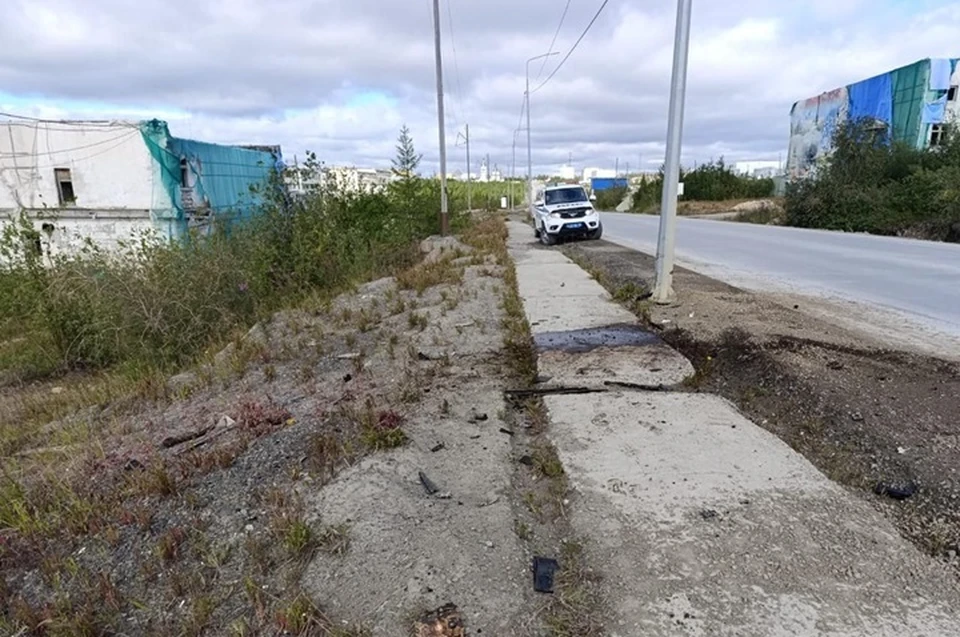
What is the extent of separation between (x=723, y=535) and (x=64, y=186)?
57.8 feet

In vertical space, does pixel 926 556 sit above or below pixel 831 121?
below

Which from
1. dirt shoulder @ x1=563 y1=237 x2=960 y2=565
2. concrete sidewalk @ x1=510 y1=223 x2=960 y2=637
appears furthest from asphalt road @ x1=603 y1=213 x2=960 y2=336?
concrete sidewalk @ x1=510 y1=223 x2=960 y2=637

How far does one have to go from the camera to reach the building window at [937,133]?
22.7 m

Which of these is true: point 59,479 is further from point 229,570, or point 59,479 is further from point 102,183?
point 102,183

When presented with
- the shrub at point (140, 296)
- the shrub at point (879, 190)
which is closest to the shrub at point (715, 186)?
the shrub at point (879, 190)

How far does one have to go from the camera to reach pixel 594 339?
557cm

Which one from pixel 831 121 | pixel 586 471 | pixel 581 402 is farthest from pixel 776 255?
pixel 831 121

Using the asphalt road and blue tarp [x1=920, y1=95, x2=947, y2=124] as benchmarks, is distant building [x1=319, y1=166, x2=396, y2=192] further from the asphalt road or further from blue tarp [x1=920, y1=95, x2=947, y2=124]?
blue tarp [x1=920, y1=95, x2=947, y2=124]

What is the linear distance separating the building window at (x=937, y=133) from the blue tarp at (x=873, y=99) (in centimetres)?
189

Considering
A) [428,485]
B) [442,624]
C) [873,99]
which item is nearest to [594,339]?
[428,485]

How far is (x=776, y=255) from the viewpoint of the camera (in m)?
12.8

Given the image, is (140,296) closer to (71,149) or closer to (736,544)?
(736,544)

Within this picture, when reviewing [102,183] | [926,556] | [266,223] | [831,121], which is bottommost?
[926,556]

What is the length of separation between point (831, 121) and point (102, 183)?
36892 mm
